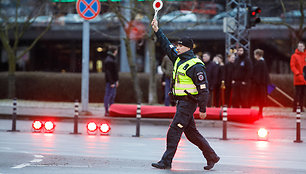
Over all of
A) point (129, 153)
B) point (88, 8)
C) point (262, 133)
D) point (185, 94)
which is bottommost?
point (129, 153)

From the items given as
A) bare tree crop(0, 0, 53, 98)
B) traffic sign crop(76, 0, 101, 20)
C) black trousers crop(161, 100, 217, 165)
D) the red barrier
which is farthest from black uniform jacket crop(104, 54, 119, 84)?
bare tree crop(0, 0, 53, 98)

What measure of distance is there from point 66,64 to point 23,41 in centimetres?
349

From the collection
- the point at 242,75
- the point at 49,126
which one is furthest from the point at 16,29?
the point at 49,126

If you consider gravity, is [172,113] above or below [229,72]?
below

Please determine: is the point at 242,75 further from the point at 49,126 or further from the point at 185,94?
the point at 185,94

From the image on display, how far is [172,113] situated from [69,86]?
940 cm

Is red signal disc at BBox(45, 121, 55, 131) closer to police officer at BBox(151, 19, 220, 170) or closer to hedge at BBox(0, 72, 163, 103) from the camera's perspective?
police officer at BBox(151, 19, 220, 170)

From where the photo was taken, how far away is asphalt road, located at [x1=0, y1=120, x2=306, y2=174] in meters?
7.91

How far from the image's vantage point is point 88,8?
15531mm

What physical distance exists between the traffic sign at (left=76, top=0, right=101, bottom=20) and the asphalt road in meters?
3.44

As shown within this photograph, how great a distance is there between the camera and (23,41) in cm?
4006

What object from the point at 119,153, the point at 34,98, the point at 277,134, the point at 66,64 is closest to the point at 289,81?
the point at 277,134

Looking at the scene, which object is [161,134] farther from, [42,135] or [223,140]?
[42,135]

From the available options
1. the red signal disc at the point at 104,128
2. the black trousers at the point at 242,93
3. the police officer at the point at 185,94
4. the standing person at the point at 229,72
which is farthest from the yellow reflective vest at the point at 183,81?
the standing person at the point at 229,72
